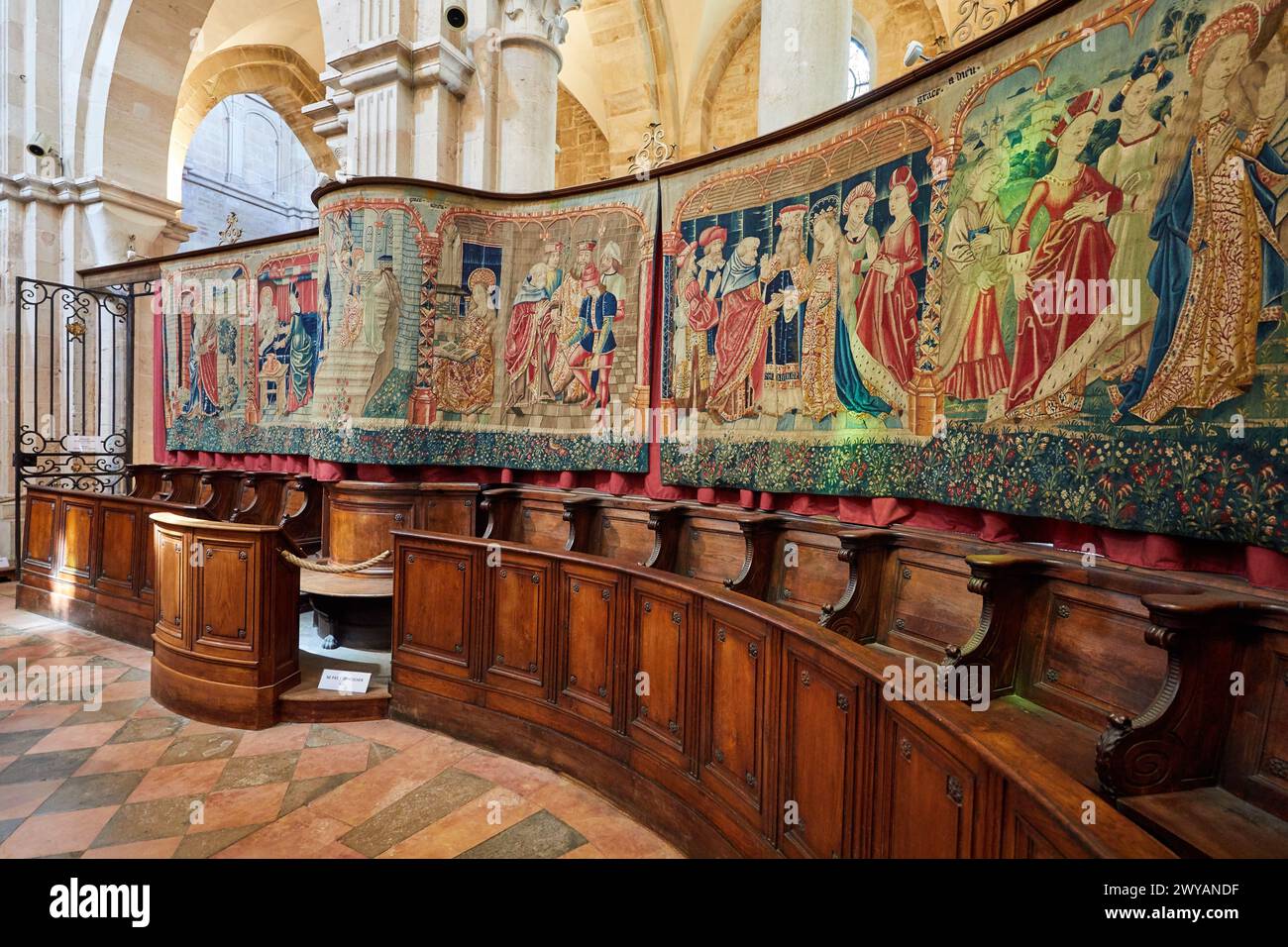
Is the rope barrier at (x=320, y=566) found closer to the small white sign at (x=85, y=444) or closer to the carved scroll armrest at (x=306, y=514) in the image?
the carved scroll armrest at (x=306, y=514)

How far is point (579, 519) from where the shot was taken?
3.87 m

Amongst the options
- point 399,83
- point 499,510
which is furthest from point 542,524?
point 399,83

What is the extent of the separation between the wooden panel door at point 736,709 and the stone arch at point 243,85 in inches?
506

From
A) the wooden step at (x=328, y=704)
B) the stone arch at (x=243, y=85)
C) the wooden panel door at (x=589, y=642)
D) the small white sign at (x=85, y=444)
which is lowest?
the wooden step at (x=328, y=704)

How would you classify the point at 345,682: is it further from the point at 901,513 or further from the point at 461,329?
the point at 901,513

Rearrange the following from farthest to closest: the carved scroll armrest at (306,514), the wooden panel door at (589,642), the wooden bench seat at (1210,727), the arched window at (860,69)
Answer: the arched window at (860,69)
the carved scroll armrest at (306,514)
the wooden panel door at (589,642)
the wooden bench seat at (1210,727)

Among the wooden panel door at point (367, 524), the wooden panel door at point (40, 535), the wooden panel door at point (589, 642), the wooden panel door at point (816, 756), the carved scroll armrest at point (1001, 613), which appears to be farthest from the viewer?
the wooden panel door at point (40, 535)

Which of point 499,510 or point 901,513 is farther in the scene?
point 499,510

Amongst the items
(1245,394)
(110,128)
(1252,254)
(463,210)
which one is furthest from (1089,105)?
(110,128)

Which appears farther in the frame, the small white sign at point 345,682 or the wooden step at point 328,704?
the small white sign at point 345,682

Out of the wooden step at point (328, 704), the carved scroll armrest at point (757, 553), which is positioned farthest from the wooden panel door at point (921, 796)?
the wooden step at point (328, 704)

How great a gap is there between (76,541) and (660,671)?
551cm

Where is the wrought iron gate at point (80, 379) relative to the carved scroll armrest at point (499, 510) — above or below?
above

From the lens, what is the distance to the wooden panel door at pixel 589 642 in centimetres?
297
